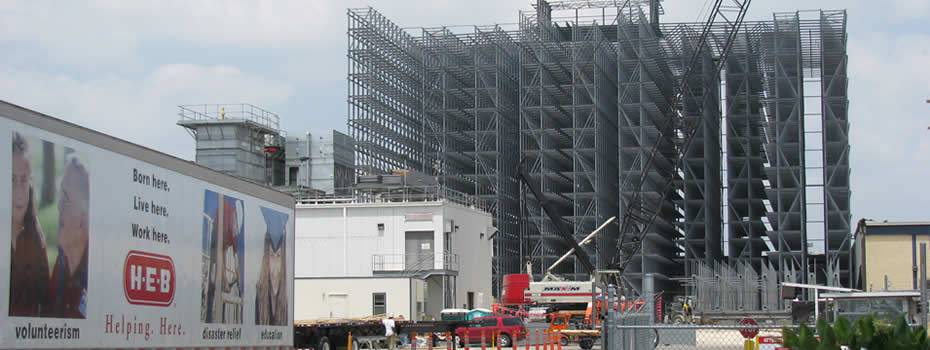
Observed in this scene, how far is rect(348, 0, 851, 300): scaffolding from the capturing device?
85375mm

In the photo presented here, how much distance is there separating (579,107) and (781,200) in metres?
14.8

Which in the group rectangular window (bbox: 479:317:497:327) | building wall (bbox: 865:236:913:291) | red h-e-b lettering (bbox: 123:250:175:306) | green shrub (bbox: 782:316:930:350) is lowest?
rectangular window (bbox: 479:317:497:327)

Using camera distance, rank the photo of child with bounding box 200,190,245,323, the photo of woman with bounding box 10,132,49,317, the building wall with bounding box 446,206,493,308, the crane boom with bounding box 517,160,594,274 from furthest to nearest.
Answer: the crane boom with bounding box 517,160,594,274
the building wall with bounding box 446,206,493,308
the photo of child with bounding box 200,190,245,323
the photo of woman with bounding box 10,132,49,317

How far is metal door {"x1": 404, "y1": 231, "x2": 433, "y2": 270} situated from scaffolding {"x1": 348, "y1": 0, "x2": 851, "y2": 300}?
60.2 feet

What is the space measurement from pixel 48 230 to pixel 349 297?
46.4 m

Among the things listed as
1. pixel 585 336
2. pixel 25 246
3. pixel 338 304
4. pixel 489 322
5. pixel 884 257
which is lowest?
pixel 585 336

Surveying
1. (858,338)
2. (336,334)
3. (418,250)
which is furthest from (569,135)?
(858,338)

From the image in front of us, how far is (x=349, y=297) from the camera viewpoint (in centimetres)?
5984

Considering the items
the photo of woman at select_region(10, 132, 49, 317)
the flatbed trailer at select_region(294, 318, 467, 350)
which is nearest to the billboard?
the photo of woman at select_region(10, 132, 49, 317)

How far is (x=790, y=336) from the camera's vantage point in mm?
10180

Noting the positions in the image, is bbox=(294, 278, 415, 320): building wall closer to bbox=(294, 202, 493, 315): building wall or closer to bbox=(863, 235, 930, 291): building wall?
bbox=(294, 202, 493, 315): building wall

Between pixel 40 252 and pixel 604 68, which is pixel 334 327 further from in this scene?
pixel 604 68

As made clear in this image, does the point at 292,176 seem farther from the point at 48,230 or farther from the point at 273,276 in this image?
the point at 48,230

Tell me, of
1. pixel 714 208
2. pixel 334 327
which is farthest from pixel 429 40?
pixel 334 327
